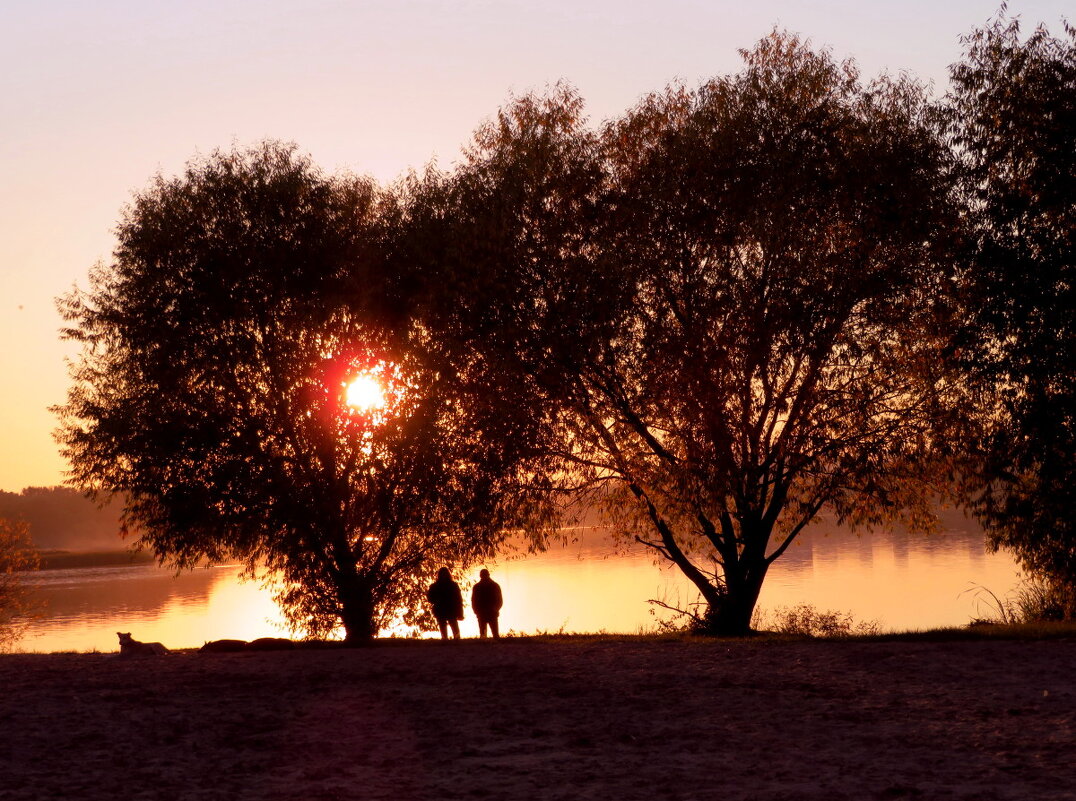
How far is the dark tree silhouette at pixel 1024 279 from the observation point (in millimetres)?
22578

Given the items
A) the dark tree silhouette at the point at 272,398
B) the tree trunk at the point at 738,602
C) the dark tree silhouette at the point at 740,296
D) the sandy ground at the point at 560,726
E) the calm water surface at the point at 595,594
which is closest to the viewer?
the sandy ground at the point at 560,726

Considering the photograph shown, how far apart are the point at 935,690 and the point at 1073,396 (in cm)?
1093

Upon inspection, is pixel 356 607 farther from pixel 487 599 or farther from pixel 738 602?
pixel 738 602

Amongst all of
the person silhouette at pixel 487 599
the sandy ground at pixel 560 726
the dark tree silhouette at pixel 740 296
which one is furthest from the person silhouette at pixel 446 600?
the sandy ground at pixel 560 726

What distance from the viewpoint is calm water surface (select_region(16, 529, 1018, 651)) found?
184 ft

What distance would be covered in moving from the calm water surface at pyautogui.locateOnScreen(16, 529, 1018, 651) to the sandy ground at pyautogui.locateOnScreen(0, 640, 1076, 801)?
12847 mm

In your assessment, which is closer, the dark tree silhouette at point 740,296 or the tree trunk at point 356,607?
the dark tree silhouette at point 740,296

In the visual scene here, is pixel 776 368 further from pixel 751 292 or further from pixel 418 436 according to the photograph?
pixel 418 436

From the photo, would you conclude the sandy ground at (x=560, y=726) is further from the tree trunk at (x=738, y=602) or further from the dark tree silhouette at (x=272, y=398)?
the dark tree silhouette at (x=272, y=398)

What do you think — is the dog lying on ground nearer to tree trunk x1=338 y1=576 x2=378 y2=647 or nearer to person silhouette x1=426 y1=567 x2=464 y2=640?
person silhouette x1=426 y1=567 x2=464 y2=640

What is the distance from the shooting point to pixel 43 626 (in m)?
68.4

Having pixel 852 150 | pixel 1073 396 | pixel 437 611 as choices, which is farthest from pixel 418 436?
pixel 1073 396

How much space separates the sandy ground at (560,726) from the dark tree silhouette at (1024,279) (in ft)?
21.8

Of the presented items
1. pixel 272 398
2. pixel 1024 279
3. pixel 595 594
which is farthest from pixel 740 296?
pixel 595 594
